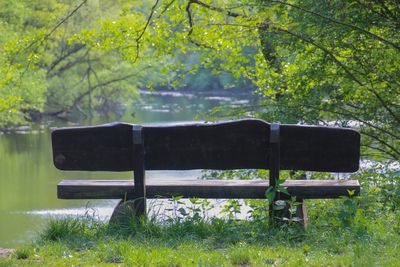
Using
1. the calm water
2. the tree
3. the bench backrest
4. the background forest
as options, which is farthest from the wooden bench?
the calm water

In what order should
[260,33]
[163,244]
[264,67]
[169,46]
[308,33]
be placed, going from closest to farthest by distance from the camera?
[163,244], [308,33], [260,33], [264,67], [169,46]

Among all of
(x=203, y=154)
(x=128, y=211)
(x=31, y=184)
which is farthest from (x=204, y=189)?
(x=31, y=184)

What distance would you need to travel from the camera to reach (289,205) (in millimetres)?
5219

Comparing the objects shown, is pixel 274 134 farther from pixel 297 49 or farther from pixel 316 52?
pixel 316 52

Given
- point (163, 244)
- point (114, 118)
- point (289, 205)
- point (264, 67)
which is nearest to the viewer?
point (163, 244)

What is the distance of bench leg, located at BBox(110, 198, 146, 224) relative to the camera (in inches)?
205

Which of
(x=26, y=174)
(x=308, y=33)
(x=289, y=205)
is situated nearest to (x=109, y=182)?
(x=289, y=205)

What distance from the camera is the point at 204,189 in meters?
5.22

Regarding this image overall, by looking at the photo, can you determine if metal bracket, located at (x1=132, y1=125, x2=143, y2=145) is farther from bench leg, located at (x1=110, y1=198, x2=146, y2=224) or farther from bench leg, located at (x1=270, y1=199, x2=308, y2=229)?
bench leg, located at (x1=270, y1=199, x2=308, y2=229)

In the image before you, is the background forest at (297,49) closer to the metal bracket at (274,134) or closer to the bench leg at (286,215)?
the metal bracket at (274,134)

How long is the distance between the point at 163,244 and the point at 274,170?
3.87 ft

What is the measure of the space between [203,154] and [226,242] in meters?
0.95

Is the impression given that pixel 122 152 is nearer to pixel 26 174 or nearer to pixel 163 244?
pixel 163 244

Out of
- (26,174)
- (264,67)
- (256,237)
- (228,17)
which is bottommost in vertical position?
(26,174)
